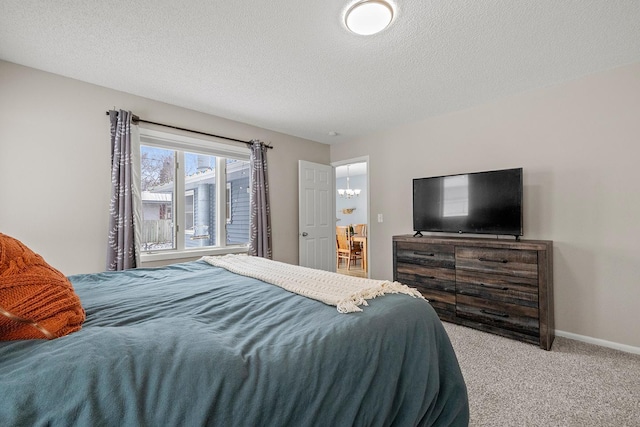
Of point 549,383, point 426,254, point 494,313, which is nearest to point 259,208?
point 426,254

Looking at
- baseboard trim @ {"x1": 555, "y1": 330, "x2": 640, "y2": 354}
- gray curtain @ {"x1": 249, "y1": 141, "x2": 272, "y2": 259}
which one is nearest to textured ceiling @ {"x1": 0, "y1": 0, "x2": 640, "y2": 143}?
gray curtain @ {"x1": 249, "y1": 141, "x2": 272, "y2": 259}

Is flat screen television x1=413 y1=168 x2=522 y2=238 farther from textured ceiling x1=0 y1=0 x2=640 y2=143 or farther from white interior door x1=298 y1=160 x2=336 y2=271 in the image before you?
white interior door x1=298 y1=160 x2=336 y2=271

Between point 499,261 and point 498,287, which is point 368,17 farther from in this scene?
point 498,287

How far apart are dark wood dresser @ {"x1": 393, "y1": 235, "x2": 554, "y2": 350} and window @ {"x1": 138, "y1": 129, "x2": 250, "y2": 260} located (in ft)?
7.59

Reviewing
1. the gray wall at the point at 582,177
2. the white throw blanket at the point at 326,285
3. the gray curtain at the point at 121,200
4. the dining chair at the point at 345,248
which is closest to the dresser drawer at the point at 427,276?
the gray wall at the point at 582,177

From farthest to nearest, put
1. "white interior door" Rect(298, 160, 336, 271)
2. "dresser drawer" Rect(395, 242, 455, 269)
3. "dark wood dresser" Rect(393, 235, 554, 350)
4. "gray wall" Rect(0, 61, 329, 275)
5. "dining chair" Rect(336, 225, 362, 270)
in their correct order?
1. "dining chair" Rect(336, 225, 362, 270)
2. "white interior door" Rect(298, 160, 336, 271)
3. "dresser drawer" Rect(395, 242, 455, 269)
4. "dark wood dresser" Rect(393, 235, 554, 350)
5. "gray wall" Rect(0, 61, 329, 275)

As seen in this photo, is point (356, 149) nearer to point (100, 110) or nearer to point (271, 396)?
point (100, 110)

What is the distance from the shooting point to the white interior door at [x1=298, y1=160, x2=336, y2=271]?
4.34m

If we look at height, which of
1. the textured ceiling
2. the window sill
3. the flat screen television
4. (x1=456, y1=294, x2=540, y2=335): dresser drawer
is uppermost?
the textured ceiling

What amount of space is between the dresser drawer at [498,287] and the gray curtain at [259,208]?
2.34m

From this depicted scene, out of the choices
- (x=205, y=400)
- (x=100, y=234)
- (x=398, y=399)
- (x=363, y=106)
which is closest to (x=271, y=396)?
(x=205, y=400)

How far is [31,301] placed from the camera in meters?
0.87

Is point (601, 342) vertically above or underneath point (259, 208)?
underneath

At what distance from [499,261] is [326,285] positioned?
6.57 feet
